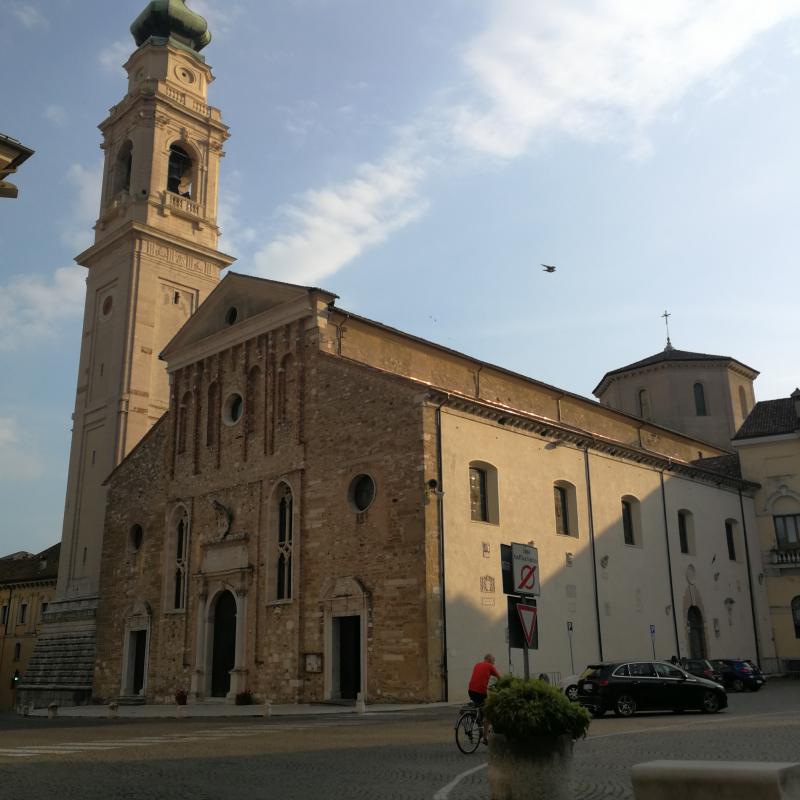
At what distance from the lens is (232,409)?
30.5 metres

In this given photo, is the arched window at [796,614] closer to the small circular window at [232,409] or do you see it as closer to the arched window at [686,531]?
the arched window at [686,531]

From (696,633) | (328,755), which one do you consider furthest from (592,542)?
(328,755)

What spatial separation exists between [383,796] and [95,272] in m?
38.2

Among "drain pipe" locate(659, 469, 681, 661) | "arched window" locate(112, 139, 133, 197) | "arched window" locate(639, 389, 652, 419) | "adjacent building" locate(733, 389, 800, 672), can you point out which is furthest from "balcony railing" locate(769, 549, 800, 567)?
"arched window" locate(112, 139, 133, 197)

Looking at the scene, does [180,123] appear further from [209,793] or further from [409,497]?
[209,793]

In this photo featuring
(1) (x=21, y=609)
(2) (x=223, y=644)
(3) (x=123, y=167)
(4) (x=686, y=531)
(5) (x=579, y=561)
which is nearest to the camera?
(5) (x=579, y=561)

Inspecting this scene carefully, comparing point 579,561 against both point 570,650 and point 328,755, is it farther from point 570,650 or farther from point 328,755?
point 328,755

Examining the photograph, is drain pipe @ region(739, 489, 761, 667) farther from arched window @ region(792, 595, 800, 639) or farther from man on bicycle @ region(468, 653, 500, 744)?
man on bicycle @ region(468, 653, 500, 744)

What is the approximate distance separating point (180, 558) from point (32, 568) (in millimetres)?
31257

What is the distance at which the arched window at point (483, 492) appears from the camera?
80.6 ft

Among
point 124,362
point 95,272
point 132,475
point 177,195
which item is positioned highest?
point 177,195

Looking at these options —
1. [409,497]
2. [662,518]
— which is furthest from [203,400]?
[662,518]

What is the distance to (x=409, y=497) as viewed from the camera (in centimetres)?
2312

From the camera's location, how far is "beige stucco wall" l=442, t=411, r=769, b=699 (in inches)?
916
